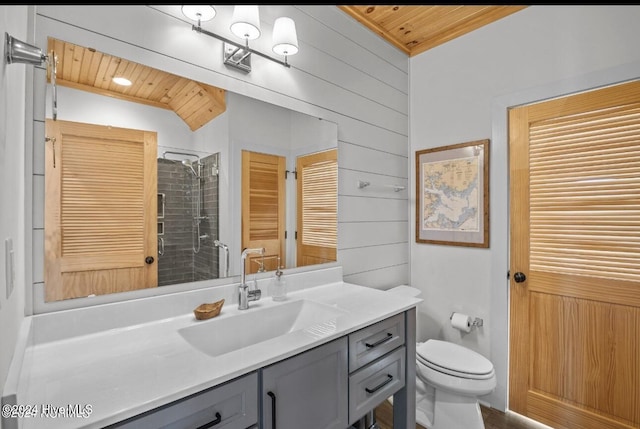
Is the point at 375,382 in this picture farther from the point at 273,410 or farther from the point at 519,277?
the point at 519,277

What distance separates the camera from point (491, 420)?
2.08 m

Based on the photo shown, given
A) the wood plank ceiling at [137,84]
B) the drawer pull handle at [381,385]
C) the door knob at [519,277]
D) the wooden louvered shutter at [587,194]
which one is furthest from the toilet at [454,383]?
the wood plank ceiling at [137,84]

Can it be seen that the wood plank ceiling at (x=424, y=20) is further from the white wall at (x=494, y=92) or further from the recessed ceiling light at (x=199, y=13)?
the recessed ceiling light at (x=199, y=13)

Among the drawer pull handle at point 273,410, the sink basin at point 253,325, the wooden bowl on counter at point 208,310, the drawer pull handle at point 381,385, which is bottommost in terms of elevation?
the drawer pull handle at point 381,385

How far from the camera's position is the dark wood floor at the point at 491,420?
2.03 meters

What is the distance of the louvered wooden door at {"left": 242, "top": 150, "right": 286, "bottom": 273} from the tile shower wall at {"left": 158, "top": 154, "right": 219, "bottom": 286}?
0.16 metres

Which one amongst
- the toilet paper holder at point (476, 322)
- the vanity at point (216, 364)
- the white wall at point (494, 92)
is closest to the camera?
the vanity at point (216, 364)

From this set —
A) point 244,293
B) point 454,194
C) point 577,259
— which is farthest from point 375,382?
point 454,194

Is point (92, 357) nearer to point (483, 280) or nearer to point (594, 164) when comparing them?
point (483, 280)

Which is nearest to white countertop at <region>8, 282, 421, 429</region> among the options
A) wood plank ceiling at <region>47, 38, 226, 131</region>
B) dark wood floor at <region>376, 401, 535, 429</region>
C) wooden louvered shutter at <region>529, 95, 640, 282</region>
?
wood plank ceiling at <region>47, 38, 226, 131</region>

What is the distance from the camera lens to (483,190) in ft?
7.52

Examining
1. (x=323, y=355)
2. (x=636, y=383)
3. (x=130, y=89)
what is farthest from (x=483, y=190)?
(x=130, y=89)

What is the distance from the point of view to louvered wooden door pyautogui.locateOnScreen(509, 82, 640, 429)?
1.80 metres

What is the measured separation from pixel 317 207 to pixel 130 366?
125cm
